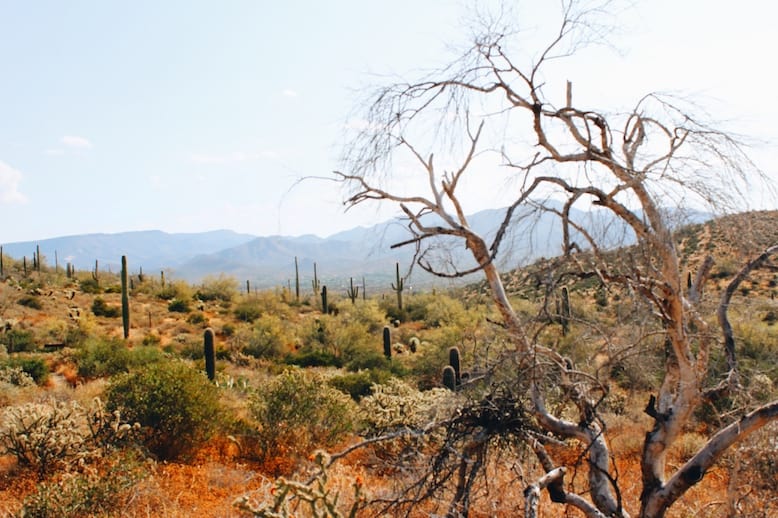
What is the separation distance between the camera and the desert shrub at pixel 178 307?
34022mm

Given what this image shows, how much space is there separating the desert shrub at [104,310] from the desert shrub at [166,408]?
21380mm

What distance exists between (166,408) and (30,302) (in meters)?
24.1

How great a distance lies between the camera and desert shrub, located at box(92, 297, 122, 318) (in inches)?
1204

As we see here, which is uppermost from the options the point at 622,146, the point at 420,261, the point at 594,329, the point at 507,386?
the point at 622,146

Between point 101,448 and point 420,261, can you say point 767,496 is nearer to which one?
point 420,261

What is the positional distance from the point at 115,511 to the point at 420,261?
547 cm

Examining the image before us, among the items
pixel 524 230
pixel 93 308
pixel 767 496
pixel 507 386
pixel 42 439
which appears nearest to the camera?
pixel 524 230

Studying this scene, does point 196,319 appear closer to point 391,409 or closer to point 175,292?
point 175,292

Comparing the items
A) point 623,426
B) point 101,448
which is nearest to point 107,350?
point 101,448

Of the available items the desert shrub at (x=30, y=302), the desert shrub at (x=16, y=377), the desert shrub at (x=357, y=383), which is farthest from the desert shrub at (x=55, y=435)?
the desert shrub at (x=30, y=302)

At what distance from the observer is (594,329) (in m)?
4.55

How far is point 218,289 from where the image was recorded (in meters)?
40.8

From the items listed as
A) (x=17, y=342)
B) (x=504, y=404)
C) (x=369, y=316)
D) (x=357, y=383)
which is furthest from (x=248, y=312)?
(x=504, y=404)

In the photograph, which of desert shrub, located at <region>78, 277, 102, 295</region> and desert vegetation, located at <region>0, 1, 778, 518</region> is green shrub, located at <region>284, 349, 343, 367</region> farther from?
desert shrub, located at <region>78, 277, 102, 295</region>
